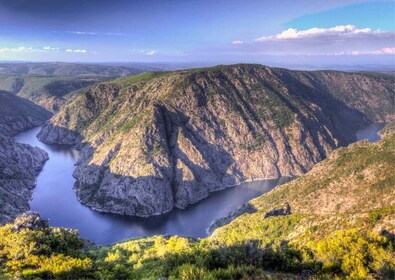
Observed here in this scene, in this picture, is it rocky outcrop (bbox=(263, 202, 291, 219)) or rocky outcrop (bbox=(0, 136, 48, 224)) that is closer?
rocky outcrop (bbox=(263, 202, 291, 219))

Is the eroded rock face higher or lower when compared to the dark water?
higher

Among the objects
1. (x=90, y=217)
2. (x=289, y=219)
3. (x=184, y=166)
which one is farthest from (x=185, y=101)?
(x=289, y=219)

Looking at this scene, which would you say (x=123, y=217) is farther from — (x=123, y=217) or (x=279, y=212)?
(x=279, y=212)

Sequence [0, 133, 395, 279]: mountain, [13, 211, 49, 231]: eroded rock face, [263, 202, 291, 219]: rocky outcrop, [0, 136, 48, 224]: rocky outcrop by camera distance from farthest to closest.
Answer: [0, 136, 48, 224]: rocky outcrop < [263, 202, 291, 219]: rocky outcrop < [13, 211, 49, 231]: eroded rock face < [0, 133, 395, 279]: mountain

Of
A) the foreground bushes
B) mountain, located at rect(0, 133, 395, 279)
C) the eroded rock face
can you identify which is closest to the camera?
mountain, located at rect(0, 133, 395, 279)

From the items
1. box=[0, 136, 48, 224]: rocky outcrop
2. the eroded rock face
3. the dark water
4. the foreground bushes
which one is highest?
the foreground bushes

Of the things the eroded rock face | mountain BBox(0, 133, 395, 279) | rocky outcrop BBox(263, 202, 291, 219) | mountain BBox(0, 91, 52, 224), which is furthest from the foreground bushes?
mountain BBox(0, 91, 52, 224)

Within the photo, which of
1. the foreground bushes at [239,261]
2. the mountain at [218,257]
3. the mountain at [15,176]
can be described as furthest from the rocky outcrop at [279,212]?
the mountain at [15,176]

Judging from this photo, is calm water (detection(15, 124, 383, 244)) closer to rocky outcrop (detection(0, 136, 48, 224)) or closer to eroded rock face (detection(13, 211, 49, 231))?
rocky outcrop (detection(0, 136, 48, 224))
